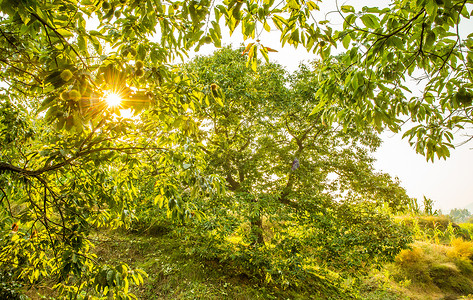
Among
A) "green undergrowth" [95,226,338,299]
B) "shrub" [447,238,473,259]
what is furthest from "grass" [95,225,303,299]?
"shrub" [447,238,473,259]

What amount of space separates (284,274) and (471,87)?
411 cm

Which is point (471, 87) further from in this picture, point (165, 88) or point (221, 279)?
point (221, 279)

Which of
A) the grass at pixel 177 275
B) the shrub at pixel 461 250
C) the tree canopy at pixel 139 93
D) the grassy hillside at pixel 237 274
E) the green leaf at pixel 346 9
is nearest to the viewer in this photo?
the tree canopy at pixel 139 93

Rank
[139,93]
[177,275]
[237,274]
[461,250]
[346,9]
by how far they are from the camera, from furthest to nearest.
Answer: [461,250], [237,274], [177,275], [346,9], [139,93]

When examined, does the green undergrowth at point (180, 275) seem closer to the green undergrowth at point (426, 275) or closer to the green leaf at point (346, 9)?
the green undergrowth at point (426, 275)

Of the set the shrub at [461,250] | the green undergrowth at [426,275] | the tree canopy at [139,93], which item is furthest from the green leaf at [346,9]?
the shrub at [461,250]

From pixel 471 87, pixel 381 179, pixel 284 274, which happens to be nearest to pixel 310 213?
pixel 284 274

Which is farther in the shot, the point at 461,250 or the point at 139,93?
the point at 461,250

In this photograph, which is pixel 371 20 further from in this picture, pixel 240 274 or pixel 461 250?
pixel 461 250

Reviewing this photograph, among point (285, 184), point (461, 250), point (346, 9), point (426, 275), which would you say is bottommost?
point (426, 275)

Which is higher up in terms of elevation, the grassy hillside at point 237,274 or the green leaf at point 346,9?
the green leaf at point 346,9

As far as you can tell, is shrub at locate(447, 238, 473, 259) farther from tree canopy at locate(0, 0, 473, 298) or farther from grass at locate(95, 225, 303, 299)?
tree canopy at locate(0, 0, 473, 298)

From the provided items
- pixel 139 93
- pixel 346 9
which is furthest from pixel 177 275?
pixel 346 9

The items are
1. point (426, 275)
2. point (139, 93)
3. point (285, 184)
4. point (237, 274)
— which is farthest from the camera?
point (426, 275)
